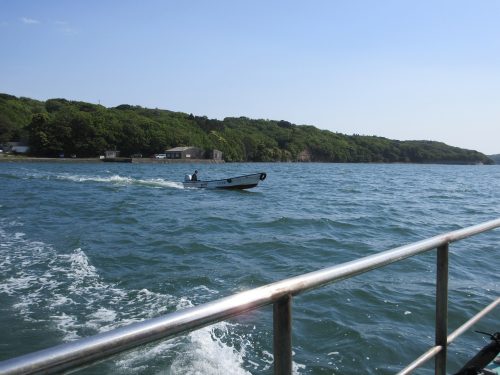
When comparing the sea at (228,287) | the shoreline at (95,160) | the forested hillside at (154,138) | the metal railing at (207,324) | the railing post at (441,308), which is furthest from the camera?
the forested hillside at (154,138)

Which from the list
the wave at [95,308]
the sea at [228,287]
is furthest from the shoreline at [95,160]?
the wave at [95,308]

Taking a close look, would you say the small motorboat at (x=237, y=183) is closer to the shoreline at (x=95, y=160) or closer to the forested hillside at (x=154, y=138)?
the shoreline at (x=95, y=160)

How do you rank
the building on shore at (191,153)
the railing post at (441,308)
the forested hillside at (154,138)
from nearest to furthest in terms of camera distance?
1. the railing post at (441,308)
2. the forested hillside at (154,138)
3. the building on shore at (191,153)

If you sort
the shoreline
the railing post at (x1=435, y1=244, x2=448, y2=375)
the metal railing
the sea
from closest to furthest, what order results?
the metal railing < the railing post at (x1=435, y1=244, x2=448, y2=375) < the sea < the shoreline

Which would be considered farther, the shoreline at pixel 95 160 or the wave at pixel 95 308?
the shoreline at pixel 95 160

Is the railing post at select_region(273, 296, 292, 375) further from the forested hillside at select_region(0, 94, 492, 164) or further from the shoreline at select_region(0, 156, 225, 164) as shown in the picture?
the forested hillside at select_region(0, 94, 492, 164)

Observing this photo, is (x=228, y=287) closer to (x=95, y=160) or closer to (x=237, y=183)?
(x=237, y=183)

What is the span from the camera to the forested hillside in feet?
381

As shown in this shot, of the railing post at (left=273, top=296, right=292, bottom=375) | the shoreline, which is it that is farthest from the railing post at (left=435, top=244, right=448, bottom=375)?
the shoreline

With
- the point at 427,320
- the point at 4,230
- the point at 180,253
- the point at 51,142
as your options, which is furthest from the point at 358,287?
the point at 51,142

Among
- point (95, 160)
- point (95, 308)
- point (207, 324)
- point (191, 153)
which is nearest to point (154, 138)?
point (191, 153)

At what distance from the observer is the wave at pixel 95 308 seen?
18.0 ft

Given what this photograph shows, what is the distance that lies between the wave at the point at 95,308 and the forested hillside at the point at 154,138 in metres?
112

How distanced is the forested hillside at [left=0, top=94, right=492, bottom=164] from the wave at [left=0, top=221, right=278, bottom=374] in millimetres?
111842
